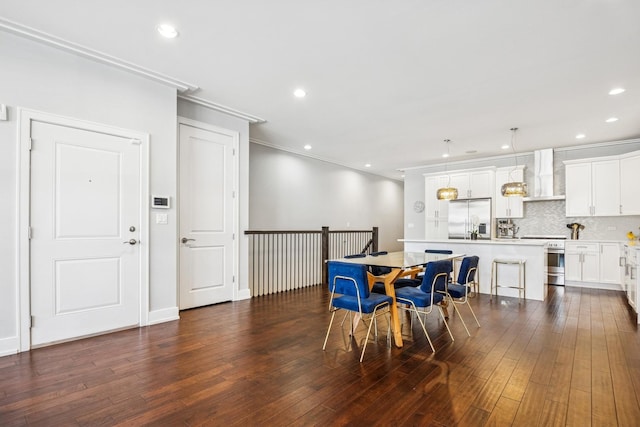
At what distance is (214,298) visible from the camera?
4766 mm

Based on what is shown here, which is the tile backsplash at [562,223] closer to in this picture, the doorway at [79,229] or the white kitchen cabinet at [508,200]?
the white kitchen cabinet at [508,200]

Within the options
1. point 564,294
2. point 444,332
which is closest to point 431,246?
point 564,294

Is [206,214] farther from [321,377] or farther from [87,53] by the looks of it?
[321,377]

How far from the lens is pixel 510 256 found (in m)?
5.55

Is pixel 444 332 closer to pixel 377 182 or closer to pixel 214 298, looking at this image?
pixel 214 298

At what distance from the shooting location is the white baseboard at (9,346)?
287cm

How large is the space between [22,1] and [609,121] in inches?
289

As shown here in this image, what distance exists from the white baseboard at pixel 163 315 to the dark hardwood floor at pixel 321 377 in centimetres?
17

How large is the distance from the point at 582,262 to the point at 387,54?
5.98 m

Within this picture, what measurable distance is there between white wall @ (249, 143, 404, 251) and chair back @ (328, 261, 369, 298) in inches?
140

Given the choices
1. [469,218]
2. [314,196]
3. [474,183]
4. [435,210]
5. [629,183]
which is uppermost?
[474,183]

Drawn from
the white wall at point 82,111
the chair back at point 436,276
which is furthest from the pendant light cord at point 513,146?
the white wall at point 82,111

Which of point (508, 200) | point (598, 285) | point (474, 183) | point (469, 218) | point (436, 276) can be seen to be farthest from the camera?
point (474, 183)

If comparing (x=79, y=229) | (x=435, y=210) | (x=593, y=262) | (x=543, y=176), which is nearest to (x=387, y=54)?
(x=79, y=229)
